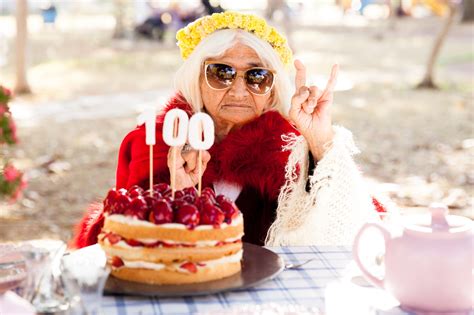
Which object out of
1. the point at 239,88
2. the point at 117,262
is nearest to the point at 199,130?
the point at 117,262

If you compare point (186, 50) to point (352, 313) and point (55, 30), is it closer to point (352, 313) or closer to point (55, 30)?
point (352, 313)

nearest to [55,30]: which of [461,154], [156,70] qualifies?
[156,70]

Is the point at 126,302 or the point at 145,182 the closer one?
the point at 126,302

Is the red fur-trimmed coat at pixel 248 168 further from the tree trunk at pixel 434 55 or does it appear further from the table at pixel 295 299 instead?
the tree trunk at pixel 434 55

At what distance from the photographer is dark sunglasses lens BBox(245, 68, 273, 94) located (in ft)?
9.89

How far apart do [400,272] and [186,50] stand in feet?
5.31

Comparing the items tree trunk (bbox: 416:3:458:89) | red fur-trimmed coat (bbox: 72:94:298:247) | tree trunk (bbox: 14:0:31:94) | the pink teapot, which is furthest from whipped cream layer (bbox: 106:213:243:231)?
tree trunk (bbox: 416:3:458:89)

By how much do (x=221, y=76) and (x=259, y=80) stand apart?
0.45 ft

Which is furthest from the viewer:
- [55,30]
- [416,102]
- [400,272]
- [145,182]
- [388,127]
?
[55,30]

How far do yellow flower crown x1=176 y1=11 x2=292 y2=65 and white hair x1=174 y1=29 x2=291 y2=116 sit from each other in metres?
0.02

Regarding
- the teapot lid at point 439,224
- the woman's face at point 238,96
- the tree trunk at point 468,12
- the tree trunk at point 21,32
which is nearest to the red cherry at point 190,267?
the teapot lid at point 439,224

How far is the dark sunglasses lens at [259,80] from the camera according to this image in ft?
9.89

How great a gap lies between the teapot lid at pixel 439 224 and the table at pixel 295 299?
197 millimetres

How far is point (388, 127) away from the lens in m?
10.8
